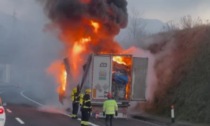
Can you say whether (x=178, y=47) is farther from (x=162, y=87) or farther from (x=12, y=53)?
(x=12, y=53)

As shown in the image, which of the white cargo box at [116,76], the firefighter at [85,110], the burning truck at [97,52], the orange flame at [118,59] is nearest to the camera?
the firefighter at [85,110]

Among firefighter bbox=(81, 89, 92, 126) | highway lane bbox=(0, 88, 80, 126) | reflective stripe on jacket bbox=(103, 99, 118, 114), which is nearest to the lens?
firefighter bbox=(81, 89, 92, 126)

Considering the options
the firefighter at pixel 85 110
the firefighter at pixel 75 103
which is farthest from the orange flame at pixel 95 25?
the firefighter at pixel 85 110

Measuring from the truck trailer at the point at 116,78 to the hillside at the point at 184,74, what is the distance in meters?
2.37

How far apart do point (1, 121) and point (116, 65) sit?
37.5 feet

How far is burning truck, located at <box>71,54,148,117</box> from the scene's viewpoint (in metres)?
22.9

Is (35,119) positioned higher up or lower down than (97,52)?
lower down

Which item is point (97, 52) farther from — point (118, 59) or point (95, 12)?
point (95, 12)

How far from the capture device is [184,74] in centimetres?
2594

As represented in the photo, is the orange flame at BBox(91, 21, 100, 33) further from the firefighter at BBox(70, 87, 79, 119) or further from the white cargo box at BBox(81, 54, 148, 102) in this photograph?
the firefighter at BBox(70, 87, 79, 119)

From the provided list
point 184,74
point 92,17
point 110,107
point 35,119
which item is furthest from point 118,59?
point 110,107

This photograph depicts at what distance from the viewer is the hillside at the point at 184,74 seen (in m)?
22.3

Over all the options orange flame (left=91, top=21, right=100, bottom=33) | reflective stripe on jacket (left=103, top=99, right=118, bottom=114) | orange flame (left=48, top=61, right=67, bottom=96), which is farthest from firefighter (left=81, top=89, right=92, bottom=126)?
orange flame (left=48, top=61, right=67, bottom=96)

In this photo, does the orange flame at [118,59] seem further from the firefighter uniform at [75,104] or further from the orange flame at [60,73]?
the orange flame at [60,73]
